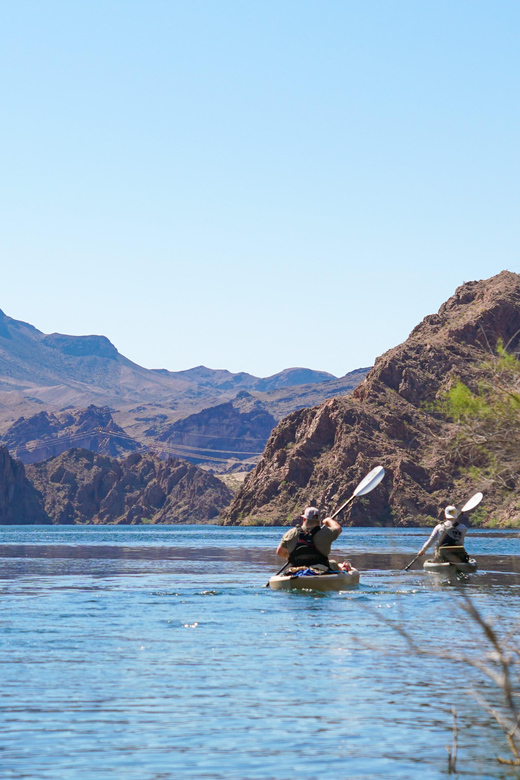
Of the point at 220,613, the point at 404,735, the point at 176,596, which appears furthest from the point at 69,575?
the point at 404,735

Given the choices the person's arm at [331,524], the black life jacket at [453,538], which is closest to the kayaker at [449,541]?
the black life jacket at [453,538]

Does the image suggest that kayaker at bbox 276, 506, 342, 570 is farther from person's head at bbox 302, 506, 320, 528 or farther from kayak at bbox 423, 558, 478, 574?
kayak at bbox 423, 558, 478, 574

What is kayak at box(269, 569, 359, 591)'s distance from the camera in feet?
114

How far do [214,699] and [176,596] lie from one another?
64.0ft

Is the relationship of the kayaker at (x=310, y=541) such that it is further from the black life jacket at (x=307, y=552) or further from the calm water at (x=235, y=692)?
the calm water at (x=235, y=692)

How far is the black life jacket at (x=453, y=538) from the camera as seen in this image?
4169 cm

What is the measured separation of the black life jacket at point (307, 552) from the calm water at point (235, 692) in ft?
6.76

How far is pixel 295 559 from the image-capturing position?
35.8m

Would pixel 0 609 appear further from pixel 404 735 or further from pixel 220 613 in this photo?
pixel 404 735

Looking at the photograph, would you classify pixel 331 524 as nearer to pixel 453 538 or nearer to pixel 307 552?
pixel 307 552

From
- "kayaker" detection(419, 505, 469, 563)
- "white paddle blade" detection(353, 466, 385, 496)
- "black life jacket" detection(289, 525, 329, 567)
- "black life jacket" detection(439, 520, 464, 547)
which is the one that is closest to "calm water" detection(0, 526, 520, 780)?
"black life jacket" detection(289, 525, 329, 567)

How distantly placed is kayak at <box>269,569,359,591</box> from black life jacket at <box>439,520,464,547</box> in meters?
7.48

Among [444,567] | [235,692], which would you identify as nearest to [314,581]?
[444,567]

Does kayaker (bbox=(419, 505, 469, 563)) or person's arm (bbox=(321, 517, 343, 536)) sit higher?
person's arm (bbox=(321, 517, 343, 536))
